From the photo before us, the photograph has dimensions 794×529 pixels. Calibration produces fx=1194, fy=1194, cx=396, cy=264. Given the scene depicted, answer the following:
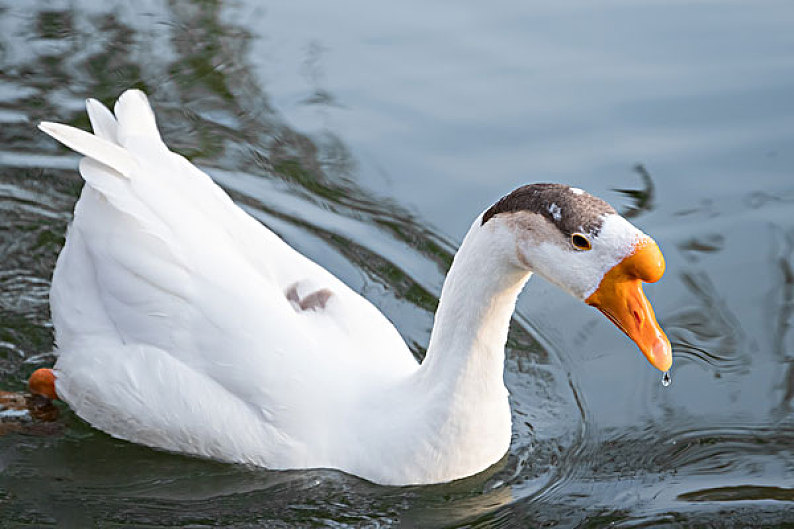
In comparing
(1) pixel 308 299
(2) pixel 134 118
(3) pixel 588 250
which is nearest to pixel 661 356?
(3) pixel 588 250

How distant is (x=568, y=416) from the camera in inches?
210

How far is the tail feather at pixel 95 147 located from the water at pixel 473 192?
3.98ft

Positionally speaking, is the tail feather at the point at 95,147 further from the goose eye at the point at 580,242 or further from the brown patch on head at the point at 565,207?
the goose eye at the point at 580,242

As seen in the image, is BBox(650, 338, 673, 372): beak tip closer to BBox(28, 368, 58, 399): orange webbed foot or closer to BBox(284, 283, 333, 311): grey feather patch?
BBox(284, 283, 333, 311): grey feather patch

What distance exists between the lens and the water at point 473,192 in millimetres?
4801

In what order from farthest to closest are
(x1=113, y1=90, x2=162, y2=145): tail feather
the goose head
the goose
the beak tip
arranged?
(x1=113, y1=90, x2=162, y2=145): tail feather < the goose < the beak tip < the goose head

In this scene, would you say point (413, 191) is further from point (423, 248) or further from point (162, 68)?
point (162, 68)

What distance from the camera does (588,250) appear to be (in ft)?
13.1

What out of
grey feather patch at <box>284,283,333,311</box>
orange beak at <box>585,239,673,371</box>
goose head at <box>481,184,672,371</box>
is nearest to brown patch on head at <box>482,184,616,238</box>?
goose head at <box>481,184,672,371</box>

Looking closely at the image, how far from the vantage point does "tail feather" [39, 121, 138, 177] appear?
15.9ft

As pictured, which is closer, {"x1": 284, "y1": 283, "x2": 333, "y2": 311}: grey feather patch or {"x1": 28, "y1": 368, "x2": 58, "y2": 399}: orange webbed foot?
{"x1": 284, "y1": 283, "x2": 333, "y2": 311}: grey feather patch

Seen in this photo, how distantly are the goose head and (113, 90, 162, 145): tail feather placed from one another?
1.85m

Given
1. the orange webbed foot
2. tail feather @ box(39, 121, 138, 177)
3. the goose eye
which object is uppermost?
the goose eye

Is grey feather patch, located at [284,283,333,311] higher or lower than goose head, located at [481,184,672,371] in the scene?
lower
